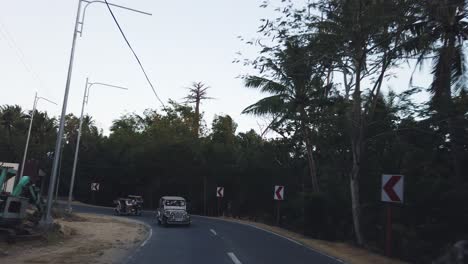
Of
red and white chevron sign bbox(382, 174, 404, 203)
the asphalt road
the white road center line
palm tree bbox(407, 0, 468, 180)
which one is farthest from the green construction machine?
palm tree bbox(407, 0, 468, 180)

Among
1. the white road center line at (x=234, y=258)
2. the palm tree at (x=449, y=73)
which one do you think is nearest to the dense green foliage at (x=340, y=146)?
the palm tree at (x=449, y=73)

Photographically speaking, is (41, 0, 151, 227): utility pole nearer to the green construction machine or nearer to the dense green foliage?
the green construction machine

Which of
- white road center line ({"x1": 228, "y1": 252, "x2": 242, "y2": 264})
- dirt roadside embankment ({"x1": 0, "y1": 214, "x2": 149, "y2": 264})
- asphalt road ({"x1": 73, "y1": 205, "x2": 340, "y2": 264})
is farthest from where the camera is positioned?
asphalt road ({"x1": 73, "y1": 205, "x2": 340, "y2": 264})

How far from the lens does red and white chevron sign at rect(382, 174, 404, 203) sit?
14.4 metres

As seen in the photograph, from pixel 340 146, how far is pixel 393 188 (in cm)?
1692

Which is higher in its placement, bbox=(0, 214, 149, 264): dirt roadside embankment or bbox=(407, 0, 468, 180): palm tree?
bbox=(407, 0, 468, 180): palm tree

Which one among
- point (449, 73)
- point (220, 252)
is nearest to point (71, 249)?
point (220, 252)

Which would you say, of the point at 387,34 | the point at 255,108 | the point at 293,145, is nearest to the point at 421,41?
the point at 387,34

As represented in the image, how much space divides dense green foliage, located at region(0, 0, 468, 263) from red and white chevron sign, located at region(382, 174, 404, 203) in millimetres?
4225

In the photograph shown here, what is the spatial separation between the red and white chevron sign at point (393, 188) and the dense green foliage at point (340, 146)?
4.22m

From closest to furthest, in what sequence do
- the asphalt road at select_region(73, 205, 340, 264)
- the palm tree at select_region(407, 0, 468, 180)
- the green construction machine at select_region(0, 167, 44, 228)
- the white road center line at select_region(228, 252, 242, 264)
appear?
the white road center line at select_region(228, 252, 242, 264) → the asphalt road at select_region(73, 205, 340, 264) → the green construction machine at select_region(0, 167, 44, 228) → the palm tree at select_region(407, 0, 468, 180)

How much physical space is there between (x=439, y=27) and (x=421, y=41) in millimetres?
4382

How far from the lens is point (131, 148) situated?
6062 cm

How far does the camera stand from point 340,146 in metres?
31.4
